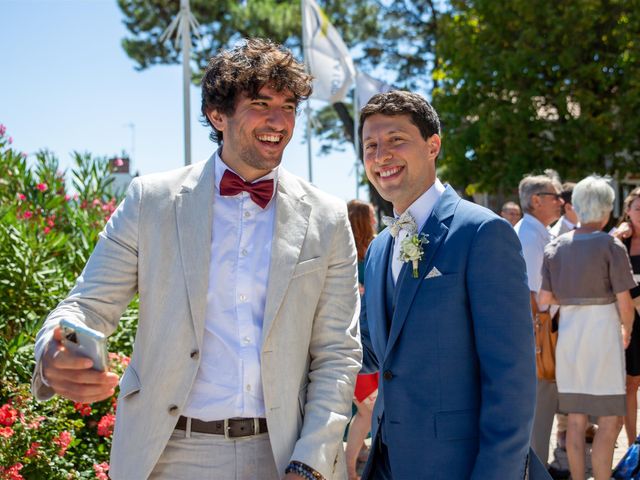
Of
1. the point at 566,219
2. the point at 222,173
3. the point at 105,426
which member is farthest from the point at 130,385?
the point at 566,219

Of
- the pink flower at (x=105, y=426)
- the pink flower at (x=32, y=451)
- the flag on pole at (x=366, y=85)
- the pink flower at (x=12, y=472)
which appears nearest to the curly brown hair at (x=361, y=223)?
the pink flower at (x=105, y=426)

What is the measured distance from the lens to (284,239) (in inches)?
107

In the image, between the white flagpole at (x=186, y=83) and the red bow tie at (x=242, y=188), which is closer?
the red bow tie at (x=242, y=188)

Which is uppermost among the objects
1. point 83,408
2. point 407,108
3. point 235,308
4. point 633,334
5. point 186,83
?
point 186,83

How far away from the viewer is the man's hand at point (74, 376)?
6.70 feet

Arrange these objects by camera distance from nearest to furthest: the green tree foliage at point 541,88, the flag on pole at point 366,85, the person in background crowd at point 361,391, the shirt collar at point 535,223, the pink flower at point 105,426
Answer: the pink flower at point 105,426, the person in background crowd at point 361,391, the shirt collar at point 535,223, the flag on pole at point 366,85, the green tree foliage at point 541,88

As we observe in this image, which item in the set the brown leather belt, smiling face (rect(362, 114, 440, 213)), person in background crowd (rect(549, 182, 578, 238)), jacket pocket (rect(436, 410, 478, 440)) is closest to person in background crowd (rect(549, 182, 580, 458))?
person in background crowd (rect(549, 182, 578, 238))

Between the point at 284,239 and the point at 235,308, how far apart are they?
0.96 ft

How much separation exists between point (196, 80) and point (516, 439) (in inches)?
860

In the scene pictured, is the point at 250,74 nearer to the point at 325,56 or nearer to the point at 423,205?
the point at 423,205

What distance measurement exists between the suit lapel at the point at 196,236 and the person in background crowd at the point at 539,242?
3909 millimetres

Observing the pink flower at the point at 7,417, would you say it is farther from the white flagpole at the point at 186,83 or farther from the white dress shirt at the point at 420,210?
the white flagpole at the point at 186,83

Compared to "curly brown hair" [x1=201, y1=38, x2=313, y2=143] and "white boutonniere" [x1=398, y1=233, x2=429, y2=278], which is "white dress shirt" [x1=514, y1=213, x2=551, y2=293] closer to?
"white boutonniere" [x1=398, y1=233, x2=429, y2=278]

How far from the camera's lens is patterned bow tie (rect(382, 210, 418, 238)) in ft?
9.90
